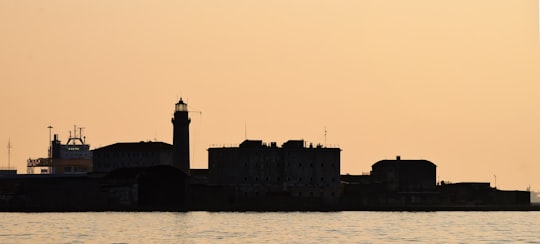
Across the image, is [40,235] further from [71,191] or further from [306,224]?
[71,191]

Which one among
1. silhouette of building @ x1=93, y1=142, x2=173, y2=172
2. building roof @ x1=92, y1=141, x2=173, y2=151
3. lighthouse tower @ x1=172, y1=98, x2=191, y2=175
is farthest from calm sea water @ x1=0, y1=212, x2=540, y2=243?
building roof @ x1=92, y1=141, x2=173, y2=151

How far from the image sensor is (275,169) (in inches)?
7057

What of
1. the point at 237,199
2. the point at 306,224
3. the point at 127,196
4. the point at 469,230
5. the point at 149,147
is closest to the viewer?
the point at 469,230

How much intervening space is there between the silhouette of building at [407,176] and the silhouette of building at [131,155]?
2953 centimetres

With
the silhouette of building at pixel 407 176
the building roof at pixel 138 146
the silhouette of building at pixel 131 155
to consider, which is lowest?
the silhouette of building at pixel 407 176

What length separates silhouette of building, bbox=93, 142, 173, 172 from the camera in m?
192

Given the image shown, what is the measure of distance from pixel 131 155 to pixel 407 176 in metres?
38.4

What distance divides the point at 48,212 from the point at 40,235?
57.2 meters

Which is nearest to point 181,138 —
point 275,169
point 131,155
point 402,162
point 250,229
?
point 275,169

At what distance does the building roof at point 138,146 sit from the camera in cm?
19388

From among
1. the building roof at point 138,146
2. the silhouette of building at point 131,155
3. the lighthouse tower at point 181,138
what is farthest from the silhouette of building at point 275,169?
the building roof at point 138,146

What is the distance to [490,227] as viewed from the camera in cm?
13450

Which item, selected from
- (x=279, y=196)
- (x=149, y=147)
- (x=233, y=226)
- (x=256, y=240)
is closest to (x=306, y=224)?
(x=233, y=226)

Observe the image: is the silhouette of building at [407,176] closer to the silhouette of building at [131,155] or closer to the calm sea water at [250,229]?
the calm sea water at [250,229]
